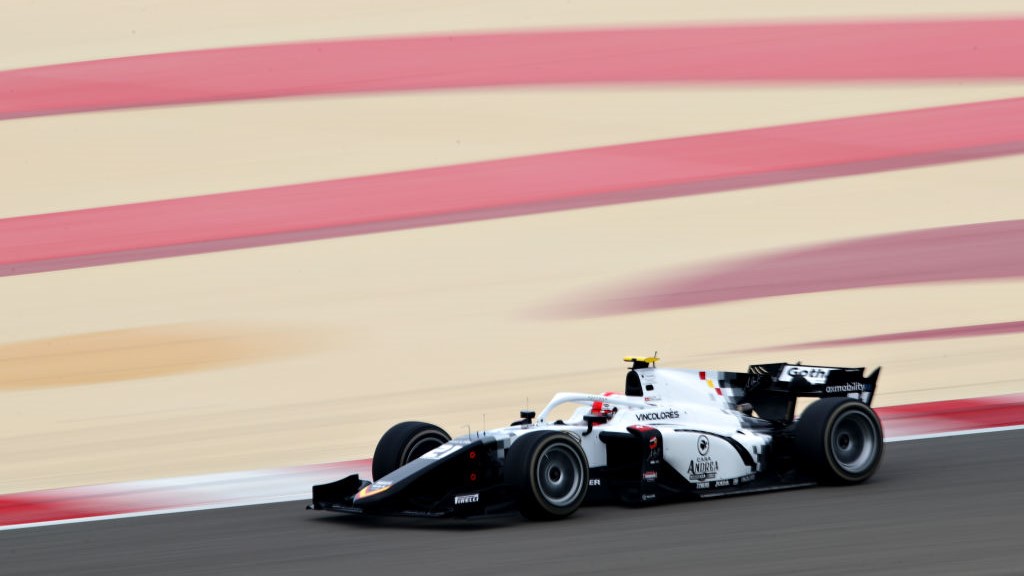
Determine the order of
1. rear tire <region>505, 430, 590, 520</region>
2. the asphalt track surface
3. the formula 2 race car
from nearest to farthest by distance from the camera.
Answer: the asphalt track surface
rear tire <region>505, 430, 590, 520</region>
the formula 2 race car

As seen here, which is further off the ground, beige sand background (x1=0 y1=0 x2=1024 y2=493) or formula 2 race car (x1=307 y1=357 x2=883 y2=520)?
beige sand background (x1=0 y1=0 x2=1024 y2=493)

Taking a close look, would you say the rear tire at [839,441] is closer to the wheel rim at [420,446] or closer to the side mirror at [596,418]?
the side mirror at [596,418]

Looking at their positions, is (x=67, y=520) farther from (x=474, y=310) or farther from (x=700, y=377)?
(x=474, y=310)

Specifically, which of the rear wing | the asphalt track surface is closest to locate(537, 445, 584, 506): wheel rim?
the asphalt track surface

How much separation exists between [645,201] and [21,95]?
832 centimetres

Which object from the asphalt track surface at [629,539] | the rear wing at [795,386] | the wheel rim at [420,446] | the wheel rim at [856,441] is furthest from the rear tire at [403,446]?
the wheel rim at [856,441]

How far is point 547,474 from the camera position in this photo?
7.54 meters

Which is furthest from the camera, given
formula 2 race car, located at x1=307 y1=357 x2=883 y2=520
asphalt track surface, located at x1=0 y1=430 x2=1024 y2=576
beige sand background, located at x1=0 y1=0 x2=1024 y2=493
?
beige sand background, located at x1=0 y1=0 x2=1024 y2=493

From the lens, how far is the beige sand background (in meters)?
11.8

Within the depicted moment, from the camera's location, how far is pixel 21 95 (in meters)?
17.4

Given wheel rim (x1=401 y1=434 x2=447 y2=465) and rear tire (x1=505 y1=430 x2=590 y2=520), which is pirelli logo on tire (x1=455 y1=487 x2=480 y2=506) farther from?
wheel rim (x1=401 y1=434 x2=447 y2=465)

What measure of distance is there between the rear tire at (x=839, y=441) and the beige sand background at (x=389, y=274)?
3.27m

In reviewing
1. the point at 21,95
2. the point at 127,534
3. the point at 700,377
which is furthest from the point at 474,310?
the point at 21,95

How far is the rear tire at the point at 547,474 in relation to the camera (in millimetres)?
7312
